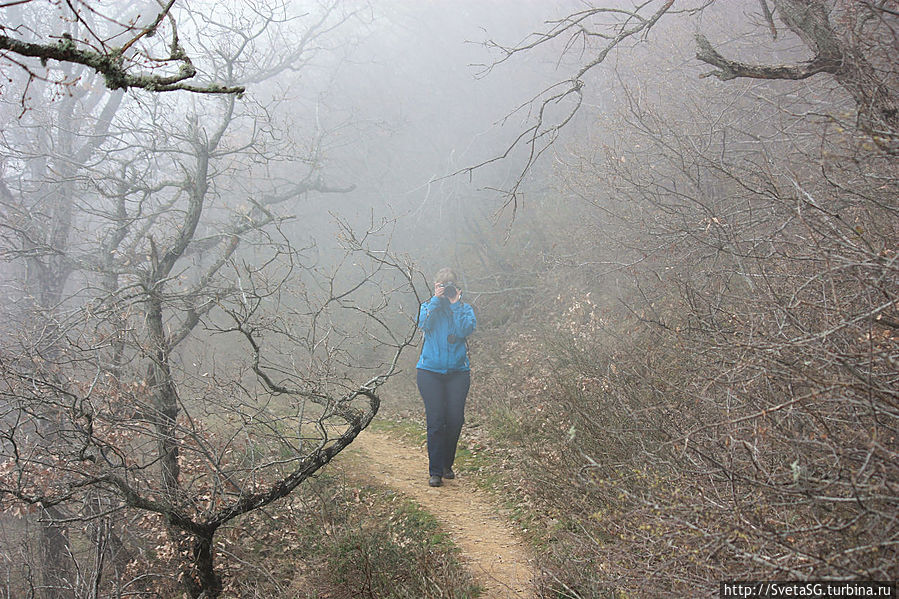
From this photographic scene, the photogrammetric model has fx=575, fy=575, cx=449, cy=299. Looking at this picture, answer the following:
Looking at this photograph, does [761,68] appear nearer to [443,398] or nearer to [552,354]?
[443,398]

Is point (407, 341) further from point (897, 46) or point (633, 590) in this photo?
point (897, 46)

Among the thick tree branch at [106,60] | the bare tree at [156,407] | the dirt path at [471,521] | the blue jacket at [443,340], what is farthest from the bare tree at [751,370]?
the thick tree branch at [106,60]

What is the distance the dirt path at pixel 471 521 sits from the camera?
4.41 meters

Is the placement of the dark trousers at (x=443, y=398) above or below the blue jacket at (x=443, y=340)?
below

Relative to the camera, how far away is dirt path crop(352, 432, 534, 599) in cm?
441

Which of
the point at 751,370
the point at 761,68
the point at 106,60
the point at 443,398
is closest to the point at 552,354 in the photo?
the point at 443,398

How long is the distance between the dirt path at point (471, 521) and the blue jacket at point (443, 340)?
4.67 feet

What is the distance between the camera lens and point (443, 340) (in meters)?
6.32

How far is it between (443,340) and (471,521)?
1877 millimetres

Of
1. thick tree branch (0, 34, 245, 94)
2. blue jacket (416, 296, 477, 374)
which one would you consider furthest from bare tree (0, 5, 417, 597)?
thick tree branch (0, 34, 245, 94)

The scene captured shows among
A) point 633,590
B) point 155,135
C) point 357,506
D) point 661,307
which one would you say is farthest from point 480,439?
point 155,135

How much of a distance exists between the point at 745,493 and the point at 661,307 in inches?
220

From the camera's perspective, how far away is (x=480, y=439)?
8383 millimetres

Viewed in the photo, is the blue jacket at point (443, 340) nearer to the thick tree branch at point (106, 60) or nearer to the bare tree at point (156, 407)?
the bare tree at point (156, 407)
